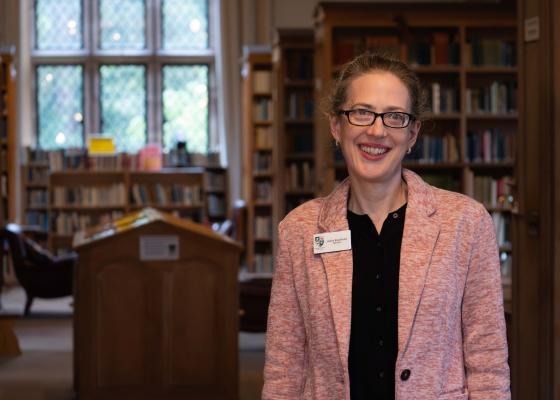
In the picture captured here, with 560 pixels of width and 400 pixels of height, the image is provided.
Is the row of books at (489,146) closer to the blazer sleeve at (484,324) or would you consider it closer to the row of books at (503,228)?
the row of books at (503,228)

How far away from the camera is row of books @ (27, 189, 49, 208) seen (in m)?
14.6

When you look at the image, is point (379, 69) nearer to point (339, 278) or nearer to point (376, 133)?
point (376, 133)

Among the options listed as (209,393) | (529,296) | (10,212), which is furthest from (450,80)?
(10,212)

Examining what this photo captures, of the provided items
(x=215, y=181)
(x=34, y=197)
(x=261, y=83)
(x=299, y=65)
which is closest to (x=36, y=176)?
(x=34, y=197)

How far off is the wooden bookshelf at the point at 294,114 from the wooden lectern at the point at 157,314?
5960 mm

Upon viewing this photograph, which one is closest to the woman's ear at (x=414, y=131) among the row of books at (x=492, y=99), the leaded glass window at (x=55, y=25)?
the row of books at (x=492, y=99)

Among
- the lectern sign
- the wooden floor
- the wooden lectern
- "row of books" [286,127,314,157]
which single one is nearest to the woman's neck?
the wooden lectern

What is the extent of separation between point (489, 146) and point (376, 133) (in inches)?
293

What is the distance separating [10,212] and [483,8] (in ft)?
25.1

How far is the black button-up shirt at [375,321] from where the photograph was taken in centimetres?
212

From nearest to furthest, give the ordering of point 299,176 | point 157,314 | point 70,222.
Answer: point 157,314
point 299,176
point 70,222

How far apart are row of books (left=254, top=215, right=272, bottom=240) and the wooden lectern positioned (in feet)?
25.1

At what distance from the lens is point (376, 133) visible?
2.13 metres

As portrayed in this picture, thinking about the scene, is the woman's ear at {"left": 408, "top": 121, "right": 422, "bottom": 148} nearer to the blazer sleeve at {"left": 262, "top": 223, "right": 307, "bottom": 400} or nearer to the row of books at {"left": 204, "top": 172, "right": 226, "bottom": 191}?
the blazer sleeve at {"left": 262, "top": 223, "right": 307, "bottom": 400}
